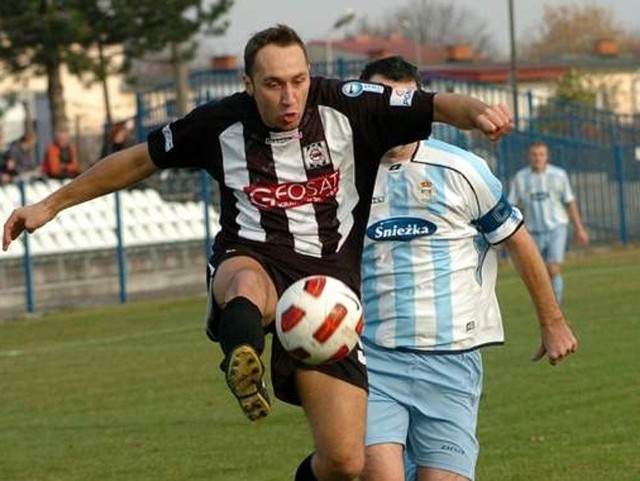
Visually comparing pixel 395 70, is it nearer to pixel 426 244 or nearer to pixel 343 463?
pixel 426 244

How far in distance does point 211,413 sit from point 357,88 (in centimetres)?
686

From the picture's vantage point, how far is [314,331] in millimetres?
6402

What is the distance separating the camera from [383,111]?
273 inches

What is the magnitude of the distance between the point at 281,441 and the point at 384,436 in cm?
468

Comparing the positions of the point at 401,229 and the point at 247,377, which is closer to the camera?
the point at 247,377

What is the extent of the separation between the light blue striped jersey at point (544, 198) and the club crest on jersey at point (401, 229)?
1511 cm

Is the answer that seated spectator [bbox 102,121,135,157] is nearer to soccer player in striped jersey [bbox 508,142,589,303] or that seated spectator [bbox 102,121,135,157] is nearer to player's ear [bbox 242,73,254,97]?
soccer player in striped jersey [bbox 508,142,589,303]

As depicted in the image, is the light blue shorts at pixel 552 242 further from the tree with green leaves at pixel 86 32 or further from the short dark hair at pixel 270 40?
the tree with green leaves at pixel 86 32

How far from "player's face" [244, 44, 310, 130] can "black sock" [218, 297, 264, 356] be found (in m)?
0.77

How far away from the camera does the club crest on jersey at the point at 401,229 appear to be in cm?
749

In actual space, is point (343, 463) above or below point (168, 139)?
below

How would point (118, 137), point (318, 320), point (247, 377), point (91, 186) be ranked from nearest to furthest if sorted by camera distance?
point (247, 377), point (318, 320), point (91, 186), point (118, 137)

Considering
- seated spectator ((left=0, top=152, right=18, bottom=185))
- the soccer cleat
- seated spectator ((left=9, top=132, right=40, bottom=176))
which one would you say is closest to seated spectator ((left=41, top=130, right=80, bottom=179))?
seated spectator ((left=0, top=152, right=18, bottom=185))

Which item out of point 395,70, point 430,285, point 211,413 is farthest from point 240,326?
point 211,413
